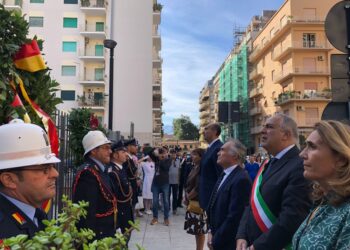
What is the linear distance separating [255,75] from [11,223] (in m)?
61.9

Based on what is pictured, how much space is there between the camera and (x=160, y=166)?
430 inches

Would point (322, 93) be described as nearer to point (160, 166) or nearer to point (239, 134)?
point (239, 134)

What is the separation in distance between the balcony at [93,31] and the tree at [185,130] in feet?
247

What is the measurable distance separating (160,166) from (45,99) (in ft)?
23.8

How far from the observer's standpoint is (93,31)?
146 ft

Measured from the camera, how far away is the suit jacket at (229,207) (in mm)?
4113

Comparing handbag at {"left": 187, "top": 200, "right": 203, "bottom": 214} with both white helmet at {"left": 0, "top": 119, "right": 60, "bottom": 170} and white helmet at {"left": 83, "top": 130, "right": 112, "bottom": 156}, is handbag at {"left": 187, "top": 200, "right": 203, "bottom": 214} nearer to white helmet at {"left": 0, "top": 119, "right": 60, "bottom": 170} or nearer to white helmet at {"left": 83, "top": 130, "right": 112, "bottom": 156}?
white helmet at {"left": 83, "top": 130, "right": 112, "bottom": 156}

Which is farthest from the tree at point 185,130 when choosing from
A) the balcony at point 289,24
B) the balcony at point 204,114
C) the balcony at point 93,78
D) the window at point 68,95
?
the window at point 68,95

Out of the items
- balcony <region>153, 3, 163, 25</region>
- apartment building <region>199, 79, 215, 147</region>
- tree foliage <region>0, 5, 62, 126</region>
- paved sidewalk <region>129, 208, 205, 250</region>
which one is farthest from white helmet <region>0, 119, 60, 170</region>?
apartment building <region>199, 79, 215, 147</region>

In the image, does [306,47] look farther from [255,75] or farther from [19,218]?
[19,218]

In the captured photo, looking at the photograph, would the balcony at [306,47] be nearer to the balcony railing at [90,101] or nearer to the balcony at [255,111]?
the balcony at [255,111]

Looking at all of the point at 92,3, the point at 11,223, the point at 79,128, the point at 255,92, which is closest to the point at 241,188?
the point at 11,223

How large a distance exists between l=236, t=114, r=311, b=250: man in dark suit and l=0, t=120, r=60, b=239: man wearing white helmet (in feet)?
6.10

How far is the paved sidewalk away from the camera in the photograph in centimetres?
794
